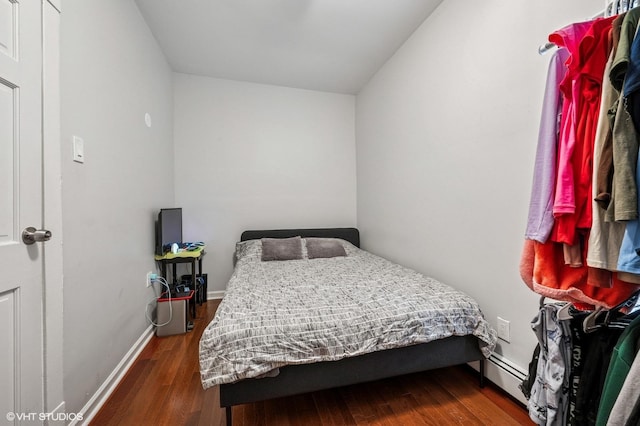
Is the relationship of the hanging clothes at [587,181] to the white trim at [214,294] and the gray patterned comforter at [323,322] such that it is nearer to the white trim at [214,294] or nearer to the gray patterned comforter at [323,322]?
the gray patterned comforter at [323,322]

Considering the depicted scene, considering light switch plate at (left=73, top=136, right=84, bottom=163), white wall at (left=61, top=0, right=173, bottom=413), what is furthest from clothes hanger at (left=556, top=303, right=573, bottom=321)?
light switch plate at (left=73, top=136, right=84, bottom=163)

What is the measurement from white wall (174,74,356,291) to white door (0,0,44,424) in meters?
2.13

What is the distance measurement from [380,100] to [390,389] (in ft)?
9.28

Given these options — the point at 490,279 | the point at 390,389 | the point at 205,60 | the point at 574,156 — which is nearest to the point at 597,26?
the point at 574,156

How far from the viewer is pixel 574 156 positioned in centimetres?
83

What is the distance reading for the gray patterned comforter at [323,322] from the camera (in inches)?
47.3

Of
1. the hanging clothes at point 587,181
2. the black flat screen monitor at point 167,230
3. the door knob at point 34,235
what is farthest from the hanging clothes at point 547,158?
the black flat screen monitor at point 167,230

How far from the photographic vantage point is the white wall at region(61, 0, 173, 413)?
1259 millimetres

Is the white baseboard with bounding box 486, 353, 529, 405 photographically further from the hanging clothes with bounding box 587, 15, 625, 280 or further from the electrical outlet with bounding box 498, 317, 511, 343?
the hanging clothes with bounding box 587, 15, 625, 280

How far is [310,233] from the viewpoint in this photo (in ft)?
11.1

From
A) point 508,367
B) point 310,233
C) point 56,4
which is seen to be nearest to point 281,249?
point 310,233

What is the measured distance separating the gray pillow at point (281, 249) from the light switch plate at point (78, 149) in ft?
5.71

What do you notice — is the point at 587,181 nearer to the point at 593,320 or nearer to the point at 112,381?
the point at 593,320

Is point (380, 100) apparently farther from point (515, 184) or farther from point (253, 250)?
point (253, 250)
